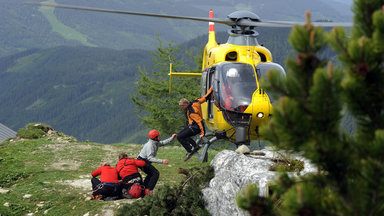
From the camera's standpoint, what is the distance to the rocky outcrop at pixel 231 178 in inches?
308

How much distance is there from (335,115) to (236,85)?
8159 millimetres

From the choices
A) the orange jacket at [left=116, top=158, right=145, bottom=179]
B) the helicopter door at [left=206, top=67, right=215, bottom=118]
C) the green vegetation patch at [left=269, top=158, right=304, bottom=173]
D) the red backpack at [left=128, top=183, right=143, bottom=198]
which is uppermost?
the helicopter door at [left=206, top=67, right=215, bottom=118]

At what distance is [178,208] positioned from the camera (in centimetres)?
859

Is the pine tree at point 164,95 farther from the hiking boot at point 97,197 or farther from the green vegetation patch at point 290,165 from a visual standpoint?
the green vegetation patch at point 290,165

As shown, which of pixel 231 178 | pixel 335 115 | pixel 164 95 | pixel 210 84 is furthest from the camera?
pixel 164 95

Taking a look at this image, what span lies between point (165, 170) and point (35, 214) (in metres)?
4.58

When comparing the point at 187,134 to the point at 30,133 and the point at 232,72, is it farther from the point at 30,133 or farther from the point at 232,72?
the point at 30,133

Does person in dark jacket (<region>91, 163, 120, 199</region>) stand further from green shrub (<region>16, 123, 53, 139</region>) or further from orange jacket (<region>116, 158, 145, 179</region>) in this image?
green shrub (<region>16, 123, 53, 139</region>)

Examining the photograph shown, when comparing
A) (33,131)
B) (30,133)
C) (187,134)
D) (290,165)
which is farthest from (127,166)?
(33,131)

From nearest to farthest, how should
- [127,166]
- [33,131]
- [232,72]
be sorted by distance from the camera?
[127,166], [232,72], [33,131]

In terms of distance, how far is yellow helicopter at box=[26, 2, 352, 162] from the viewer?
11.1 m

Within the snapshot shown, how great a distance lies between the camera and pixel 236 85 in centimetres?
1138

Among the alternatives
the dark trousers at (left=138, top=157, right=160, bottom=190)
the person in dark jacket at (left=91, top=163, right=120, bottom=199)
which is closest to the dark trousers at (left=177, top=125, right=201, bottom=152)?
the dark trousers at (left=138, top=157, right=160, bottom=190)

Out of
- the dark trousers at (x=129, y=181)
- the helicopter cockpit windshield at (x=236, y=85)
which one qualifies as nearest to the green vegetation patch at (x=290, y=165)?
the helicopter cockpit windshield at (x=236, y=85)
